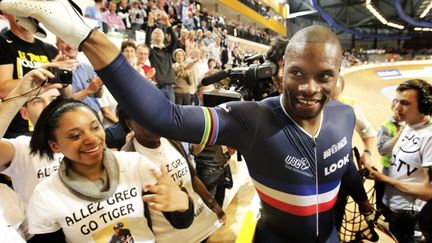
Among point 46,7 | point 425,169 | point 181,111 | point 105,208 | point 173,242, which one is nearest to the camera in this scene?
point 46,7

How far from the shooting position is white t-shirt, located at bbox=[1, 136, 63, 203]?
1.54 metres

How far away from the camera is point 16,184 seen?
1.57 meters

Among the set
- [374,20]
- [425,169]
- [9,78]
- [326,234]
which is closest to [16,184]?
[9,78]

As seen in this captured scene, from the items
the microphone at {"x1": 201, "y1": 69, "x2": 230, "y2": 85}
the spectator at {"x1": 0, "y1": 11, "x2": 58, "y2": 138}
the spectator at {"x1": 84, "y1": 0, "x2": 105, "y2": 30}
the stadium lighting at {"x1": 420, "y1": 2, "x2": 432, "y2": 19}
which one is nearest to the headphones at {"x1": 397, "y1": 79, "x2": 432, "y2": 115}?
the microphone at {"x1": 201, "y1": 69, "x2": 230, "y2": 85}

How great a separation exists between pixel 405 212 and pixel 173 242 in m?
1.58

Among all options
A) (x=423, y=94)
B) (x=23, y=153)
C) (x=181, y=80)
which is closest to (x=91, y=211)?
(x=23, y=153)

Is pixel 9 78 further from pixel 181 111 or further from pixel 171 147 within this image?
pixel 181 111

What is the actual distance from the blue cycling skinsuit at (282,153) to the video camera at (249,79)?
18 cm

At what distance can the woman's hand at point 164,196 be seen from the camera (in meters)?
1.04

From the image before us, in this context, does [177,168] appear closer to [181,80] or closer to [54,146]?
[54,146]

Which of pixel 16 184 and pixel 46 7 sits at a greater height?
pixel 46 7

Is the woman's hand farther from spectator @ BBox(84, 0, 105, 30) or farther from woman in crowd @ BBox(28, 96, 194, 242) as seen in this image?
spectator @ BBox(84, 0, 105, 30)

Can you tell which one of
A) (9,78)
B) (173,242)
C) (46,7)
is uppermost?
(46,7)

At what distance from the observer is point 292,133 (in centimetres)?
126
